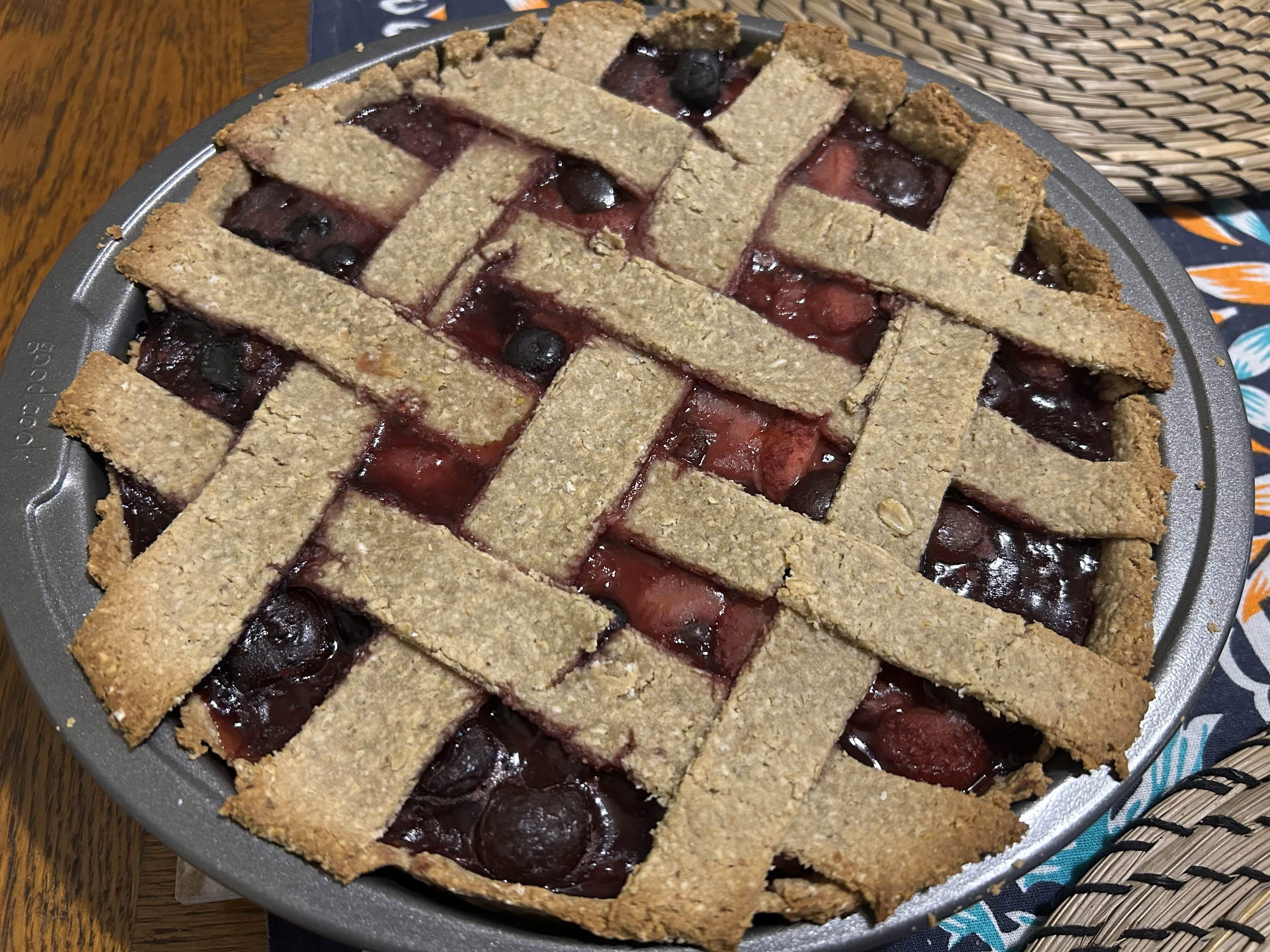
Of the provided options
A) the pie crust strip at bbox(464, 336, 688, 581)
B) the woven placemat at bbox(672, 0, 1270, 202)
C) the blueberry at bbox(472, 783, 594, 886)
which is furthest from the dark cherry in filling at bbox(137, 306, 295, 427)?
the woven placemat at bbox(672, 0, 1270, 202)

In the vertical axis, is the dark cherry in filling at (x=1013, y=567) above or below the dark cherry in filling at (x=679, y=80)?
below

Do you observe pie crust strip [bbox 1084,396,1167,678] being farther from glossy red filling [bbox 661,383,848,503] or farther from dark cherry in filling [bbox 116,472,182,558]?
dark cherry in filling [bbox 116,472,182,558]

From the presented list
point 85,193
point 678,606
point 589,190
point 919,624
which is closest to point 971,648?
point 919,624

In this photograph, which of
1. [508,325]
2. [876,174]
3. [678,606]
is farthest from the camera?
[876,174]

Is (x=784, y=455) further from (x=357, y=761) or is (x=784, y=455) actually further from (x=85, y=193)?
(x=85, y=193)

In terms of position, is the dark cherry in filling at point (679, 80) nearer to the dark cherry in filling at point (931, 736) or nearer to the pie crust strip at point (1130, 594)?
the pie crust strip at point (1130, 594)

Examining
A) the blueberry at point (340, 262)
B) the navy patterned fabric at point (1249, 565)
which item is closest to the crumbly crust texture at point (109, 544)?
the blueberry at point (340, 262)
